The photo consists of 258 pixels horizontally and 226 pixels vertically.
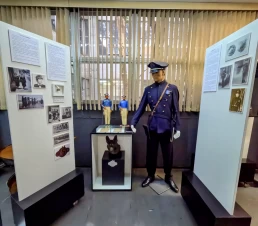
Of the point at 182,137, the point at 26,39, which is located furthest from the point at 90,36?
the point at 182,137

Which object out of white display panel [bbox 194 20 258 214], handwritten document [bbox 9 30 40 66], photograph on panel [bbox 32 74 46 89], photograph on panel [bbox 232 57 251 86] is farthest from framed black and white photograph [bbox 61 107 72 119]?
photograph on panel [bbox 232 57 251 86]

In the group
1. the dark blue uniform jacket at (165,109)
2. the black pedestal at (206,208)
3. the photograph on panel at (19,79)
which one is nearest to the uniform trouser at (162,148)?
the dark blue uniform jacket at (165,109)

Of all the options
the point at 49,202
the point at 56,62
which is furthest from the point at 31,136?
the point at 56,62

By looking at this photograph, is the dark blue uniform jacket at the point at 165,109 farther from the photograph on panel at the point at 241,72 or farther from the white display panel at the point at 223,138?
the photograph on panel at the point at 241,72

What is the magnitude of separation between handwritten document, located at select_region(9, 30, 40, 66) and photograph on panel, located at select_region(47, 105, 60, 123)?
41 cm

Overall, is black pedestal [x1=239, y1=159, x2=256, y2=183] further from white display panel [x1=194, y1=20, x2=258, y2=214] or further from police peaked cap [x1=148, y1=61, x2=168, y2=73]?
police peaked cap [x1=148, y1=61, x2=168, y2=73]

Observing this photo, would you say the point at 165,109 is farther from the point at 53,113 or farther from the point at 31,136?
the point at 31,136

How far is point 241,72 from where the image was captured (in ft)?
3.47

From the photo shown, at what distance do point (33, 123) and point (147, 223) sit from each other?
1.45 m

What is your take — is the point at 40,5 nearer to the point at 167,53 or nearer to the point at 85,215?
the point at 167,53

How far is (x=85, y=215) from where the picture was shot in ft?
4.97

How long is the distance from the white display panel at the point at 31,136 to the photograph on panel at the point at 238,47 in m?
1.53

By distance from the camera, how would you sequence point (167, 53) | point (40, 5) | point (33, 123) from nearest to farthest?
point (33, 123) < point (40, 5) < point (167, 53)

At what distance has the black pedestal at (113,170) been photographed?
185cm
